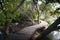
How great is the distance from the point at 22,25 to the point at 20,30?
0.38 metres

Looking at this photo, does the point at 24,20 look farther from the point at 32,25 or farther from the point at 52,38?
the point at 52,38

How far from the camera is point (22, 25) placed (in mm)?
7469

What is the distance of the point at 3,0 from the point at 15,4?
1.26ft

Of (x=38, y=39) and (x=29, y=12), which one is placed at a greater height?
(x=29, y=12)

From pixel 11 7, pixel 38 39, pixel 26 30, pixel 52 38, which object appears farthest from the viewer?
pixel 52 38

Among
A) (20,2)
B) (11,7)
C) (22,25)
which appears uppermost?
(22,25)

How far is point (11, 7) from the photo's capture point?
4984 mm

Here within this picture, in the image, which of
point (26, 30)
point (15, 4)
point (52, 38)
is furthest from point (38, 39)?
point (15, 4)

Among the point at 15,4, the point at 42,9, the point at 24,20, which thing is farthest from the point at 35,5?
the point at 15,4

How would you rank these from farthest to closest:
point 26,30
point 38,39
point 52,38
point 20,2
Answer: point 52,38 → point 26,30 → point 38,39 → point 20,2

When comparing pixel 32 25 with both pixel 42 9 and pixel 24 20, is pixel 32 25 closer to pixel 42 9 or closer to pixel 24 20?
pixel 24 20

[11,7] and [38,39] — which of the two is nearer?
[11,7]

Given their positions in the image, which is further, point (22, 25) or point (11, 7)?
point (22, 25)

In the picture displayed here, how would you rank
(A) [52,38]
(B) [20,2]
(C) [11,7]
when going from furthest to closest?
(A) [52,38] → (B) [20,2] → (C) [11,7]
